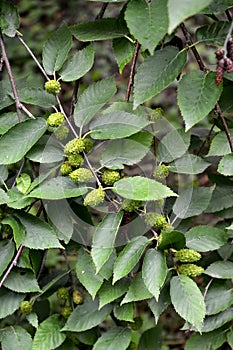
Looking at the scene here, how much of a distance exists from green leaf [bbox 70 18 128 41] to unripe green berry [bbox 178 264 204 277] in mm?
556

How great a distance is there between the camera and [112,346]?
142 cm

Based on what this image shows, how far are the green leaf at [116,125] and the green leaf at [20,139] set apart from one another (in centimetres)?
13

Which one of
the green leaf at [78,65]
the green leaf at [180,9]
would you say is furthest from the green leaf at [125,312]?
the green leaf at [180,9]

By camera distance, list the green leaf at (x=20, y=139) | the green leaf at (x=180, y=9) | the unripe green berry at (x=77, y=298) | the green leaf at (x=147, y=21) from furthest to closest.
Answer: the unripe green berry at (x=77, y=298)
the green leaf at (x=20, y=139)
the green leaf at (x=147, y=21)
the green leaf at (x=180, y=9)

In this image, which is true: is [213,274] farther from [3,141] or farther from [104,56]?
[104,56]

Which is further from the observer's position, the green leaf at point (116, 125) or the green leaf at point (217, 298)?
the green leaf at point (217, 298)

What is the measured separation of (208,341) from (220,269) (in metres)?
0.21

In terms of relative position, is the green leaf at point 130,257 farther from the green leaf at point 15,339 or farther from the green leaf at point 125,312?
the green leaf at point 15,339

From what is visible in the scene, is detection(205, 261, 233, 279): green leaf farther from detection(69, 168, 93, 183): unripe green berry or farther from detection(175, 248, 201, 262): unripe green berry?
detection(69, 168, 93, 183): unripe green berry

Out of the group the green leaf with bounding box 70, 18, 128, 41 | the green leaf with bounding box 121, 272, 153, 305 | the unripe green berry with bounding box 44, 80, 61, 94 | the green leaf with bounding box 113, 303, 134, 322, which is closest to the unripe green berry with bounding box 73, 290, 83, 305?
the green leaf with bounding box 113, 303, 134, 322

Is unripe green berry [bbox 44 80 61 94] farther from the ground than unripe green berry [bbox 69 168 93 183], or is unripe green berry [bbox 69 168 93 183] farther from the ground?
unripe green berry [bbox 44 80 61 94]

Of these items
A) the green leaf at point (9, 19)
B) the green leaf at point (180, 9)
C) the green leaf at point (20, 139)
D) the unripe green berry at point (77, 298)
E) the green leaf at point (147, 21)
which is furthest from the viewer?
the unripe green berry at point (77, 298)

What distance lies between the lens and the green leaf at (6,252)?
4.33ft

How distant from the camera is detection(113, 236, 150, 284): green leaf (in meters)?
1.18
